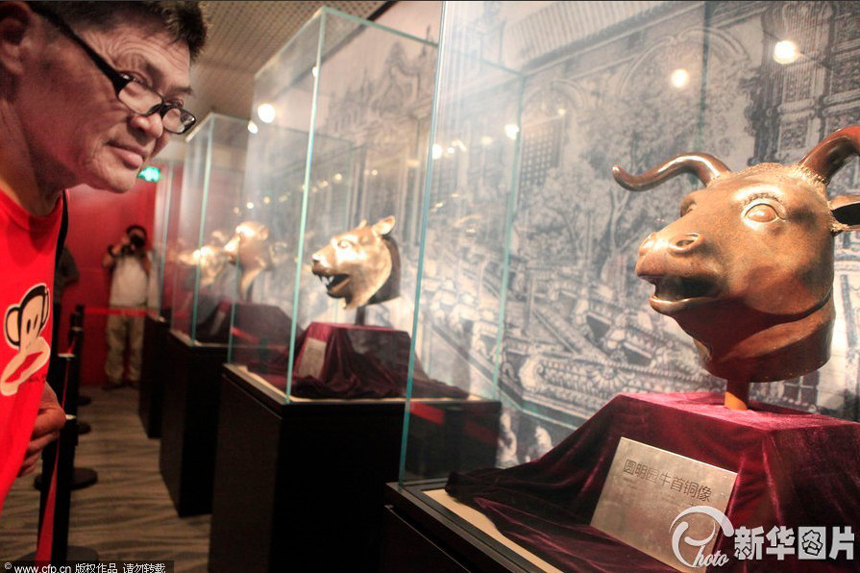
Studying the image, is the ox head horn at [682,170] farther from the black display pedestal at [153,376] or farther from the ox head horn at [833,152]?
the black display pedestal at [153,376]

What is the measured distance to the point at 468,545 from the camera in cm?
111

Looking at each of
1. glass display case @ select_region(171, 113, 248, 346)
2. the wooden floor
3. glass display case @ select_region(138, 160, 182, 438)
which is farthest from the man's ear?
glass display case @ select_region(138, 160, 182, 438)

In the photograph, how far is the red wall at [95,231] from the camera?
1.03 m

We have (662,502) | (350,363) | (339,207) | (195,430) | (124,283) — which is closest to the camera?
(662,502)

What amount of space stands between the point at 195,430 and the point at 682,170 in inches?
124

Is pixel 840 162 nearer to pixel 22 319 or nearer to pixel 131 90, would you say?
pixel 131 90

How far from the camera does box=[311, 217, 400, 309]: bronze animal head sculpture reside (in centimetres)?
238

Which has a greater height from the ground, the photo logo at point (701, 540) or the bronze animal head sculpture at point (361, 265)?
the bronze animal head sculpture at point (361, 265)

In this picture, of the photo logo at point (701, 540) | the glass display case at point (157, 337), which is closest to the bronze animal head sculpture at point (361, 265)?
the photo logo at point (701, 540)

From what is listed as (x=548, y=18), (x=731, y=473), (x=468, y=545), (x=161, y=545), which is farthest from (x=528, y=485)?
(x=161, y=545)

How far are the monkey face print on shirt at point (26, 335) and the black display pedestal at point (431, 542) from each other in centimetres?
76

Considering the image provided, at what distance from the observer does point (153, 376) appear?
4.79m

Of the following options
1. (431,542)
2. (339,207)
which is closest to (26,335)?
(431,542)

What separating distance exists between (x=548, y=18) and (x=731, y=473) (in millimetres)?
1744
